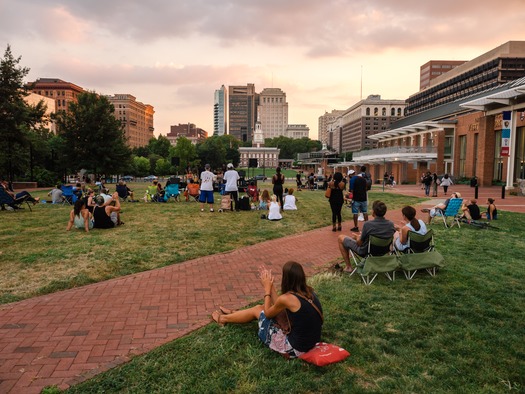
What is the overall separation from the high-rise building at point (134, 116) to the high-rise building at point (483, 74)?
108 meters

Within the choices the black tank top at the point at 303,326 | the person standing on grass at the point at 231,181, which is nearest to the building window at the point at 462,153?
the person standing on grass at the point at 231,181

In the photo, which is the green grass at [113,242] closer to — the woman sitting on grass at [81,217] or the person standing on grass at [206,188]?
the woman sitting on grass at [81,217]

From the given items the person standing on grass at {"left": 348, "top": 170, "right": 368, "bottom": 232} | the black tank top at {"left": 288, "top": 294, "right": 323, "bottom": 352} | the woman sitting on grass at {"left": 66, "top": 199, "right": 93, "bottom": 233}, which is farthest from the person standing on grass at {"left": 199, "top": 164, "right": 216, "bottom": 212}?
the black tank top at {"left": 288, "top": 294, "right": 323, "bottom": 352}

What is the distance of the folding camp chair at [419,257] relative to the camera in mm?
6172

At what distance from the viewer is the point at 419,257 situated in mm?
6270

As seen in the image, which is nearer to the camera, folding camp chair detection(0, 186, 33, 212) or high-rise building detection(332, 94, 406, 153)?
folding camp chair detection(0, 186, 33, 212)

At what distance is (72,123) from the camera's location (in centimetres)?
3241

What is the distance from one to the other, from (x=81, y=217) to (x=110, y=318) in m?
6.36

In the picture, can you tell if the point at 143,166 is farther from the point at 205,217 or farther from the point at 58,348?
the point at 58,348

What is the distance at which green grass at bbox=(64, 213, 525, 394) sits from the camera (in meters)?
3.17

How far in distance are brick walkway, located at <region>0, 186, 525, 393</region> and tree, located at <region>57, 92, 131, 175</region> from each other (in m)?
29.2

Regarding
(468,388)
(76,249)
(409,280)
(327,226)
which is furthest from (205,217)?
(468,388)

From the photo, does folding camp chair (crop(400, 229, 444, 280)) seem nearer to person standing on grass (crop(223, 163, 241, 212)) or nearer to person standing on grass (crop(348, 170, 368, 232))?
person standing on grass (crop(348, 170, 368, 232))

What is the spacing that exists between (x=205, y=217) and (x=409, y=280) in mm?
8354
